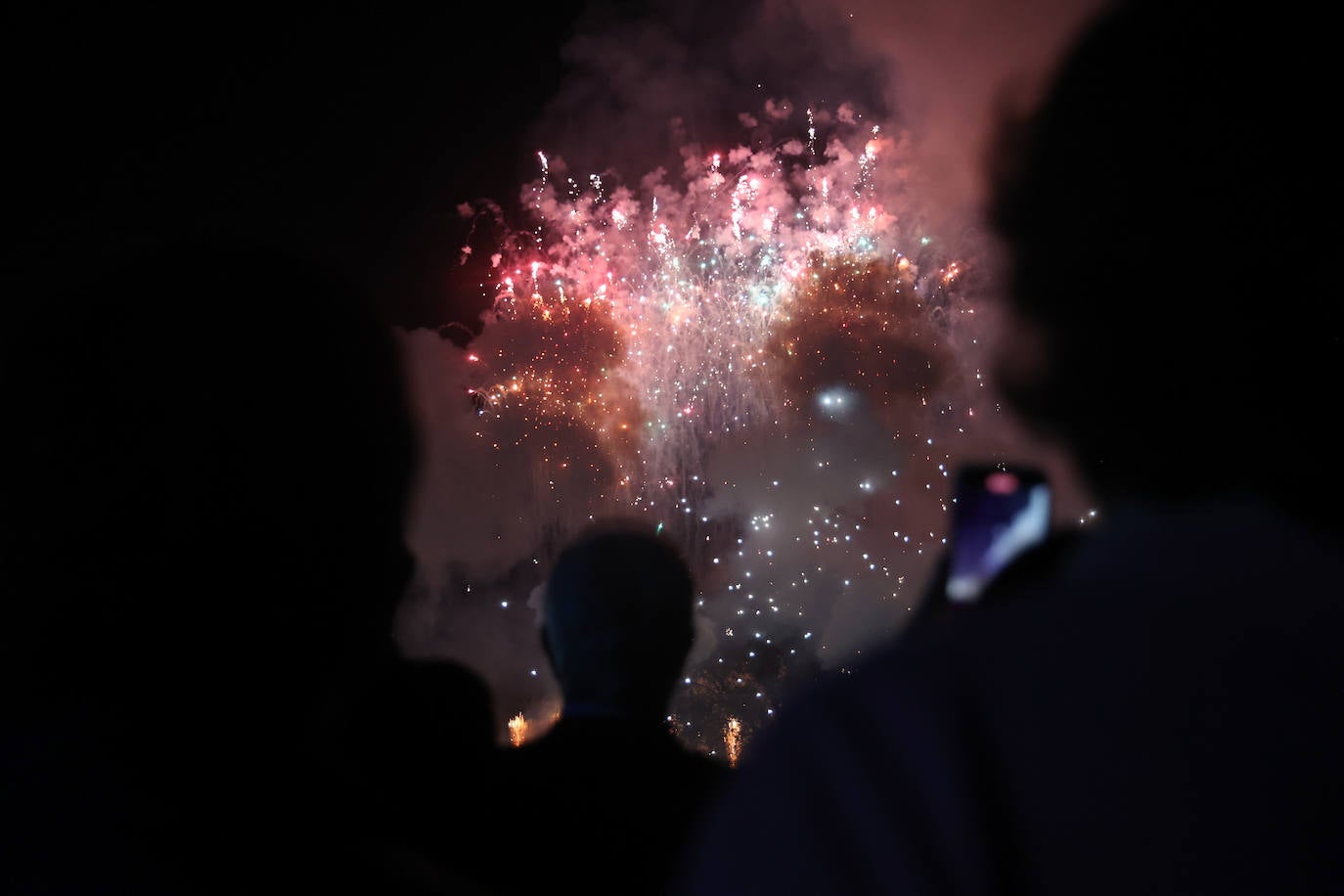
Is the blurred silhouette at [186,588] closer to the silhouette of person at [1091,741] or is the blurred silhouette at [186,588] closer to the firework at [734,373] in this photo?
the silhouette of person at [1091,741]

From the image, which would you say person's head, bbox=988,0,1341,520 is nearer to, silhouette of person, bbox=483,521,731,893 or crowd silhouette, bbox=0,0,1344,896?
crowd silhouette, bbox=0,0,1344,896

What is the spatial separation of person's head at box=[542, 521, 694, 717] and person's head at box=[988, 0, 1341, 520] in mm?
1188

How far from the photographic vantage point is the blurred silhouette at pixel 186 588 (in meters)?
0.92

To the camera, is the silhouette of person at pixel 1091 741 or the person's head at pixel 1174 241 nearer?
the silhouette of person at pixel 1091 741

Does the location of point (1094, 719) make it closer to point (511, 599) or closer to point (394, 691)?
point (394, 691)

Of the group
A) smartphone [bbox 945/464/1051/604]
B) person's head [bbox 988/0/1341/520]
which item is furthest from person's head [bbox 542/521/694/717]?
person's head [bbox 988/0/1341/520]

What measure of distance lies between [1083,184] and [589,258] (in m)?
11.1

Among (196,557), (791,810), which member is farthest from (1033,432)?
(196,557)

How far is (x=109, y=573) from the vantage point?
0.99 m

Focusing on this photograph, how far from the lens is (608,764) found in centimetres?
150

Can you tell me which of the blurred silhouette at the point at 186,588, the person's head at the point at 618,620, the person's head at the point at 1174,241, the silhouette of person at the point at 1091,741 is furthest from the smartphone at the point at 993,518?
the blurred silhouette at the point at 186,588

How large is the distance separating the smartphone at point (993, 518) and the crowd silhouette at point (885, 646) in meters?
0.53

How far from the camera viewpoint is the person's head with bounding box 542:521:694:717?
1.81m

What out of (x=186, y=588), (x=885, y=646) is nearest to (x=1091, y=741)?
(x=885, y=646)
